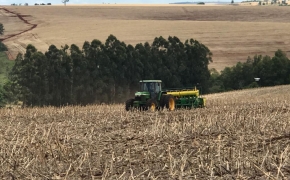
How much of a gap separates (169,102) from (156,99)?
737 mm

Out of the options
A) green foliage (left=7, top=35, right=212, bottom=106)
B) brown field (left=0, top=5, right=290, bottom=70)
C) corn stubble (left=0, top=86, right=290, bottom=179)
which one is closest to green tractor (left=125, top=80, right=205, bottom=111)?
corn stubble (left=0, top=86, right=290, bottom=179)

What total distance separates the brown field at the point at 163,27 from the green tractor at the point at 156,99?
1602 inches

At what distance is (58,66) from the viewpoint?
46938mm

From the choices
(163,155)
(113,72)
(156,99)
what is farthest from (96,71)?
(163,155)

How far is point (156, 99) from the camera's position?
21547 millimetres

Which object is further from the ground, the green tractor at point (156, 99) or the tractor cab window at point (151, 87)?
the tractor cab window at point (151, 87)

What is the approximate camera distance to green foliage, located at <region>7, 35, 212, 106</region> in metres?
45.8

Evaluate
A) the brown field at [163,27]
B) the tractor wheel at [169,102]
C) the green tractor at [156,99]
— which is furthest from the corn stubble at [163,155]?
the brown field at [163,27]

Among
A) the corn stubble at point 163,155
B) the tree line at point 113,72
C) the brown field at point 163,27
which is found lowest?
the tree line at point 113,72

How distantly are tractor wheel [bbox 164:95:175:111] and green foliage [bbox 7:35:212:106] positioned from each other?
998 inches

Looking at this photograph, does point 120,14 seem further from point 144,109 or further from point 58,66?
point 144,109

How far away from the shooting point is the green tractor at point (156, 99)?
20766 millimetres

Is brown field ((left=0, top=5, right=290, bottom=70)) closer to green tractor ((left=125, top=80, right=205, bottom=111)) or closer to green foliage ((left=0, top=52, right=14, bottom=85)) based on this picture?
green foliage ((left=0, top=52, right=14, bottom=85))

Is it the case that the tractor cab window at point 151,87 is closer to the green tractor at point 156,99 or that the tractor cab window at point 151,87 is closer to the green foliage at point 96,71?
the green tractor at point 156,99
